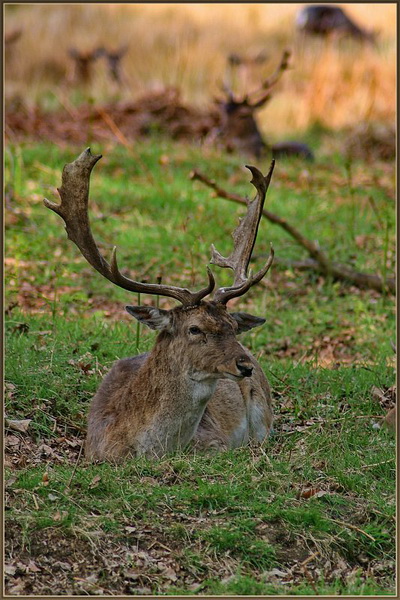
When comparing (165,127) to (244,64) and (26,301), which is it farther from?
(26,301)

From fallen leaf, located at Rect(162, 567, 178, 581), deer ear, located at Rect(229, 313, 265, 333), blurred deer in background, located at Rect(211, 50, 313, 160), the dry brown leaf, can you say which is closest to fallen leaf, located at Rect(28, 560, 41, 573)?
fallen leaf, located at Rect(162, 567, 178, 581)

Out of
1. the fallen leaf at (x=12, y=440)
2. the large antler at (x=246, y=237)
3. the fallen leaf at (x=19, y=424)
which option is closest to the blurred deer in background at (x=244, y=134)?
the large antler at (x=246, y=237)

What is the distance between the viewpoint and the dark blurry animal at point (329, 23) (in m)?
24.0

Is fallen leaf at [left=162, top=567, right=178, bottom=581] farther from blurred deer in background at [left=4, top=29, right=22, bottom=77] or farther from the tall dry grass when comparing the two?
blurred deer in background at [left=4, top=29, right=22, bottom=77]

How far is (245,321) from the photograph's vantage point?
7340 millimetres

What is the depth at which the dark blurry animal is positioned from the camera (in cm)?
2395

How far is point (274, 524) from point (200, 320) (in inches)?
58.4

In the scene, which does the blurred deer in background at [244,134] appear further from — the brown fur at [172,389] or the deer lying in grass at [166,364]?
the brown fur at [172,389]

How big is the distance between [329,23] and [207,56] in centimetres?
334

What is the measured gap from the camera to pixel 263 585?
5.60 metres

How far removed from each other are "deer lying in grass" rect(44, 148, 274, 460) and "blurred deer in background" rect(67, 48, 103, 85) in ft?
47.0

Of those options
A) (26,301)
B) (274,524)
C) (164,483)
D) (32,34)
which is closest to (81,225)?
(164,483)

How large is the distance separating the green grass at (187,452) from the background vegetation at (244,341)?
A: 2 cm

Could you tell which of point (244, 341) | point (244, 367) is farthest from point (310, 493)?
point (244, 341)
